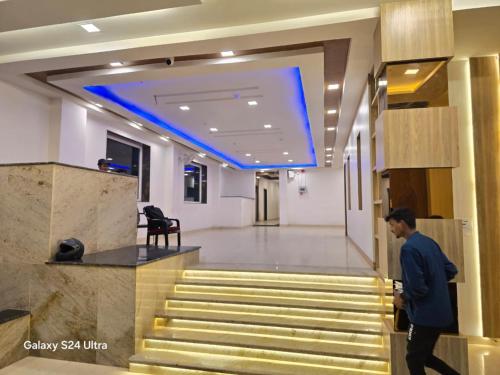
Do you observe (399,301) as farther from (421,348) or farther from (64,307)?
(64,307)

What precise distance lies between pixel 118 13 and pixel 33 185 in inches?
89.2

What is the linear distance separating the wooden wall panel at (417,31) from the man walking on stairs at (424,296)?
1.77 metres

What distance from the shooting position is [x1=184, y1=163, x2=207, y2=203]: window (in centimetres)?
1180

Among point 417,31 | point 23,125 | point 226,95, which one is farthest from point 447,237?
point 23,125

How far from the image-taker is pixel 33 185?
12.2 ft

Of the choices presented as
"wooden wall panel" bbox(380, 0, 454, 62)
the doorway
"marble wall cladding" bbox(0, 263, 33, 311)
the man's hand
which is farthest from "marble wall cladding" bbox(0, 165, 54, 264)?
the doorway

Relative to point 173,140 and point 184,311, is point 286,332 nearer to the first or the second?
point 184,311

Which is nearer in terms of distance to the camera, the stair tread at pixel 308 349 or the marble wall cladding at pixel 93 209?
the stair tread at pixel 308 349

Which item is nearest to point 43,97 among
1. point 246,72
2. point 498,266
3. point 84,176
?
point 84,176

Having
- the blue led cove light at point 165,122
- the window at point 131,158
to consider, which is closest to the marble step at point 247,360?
the blue led cove light at point 165,122

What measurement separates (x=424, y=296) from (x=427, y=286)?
0.08m

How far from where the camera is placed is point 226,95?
5.92 metres

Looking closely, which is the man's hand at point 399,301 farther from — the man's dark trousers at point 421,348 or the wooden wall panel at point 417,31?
the wooden wall panel at point 417,31

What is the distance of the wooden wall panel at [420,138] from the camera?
110 inches
